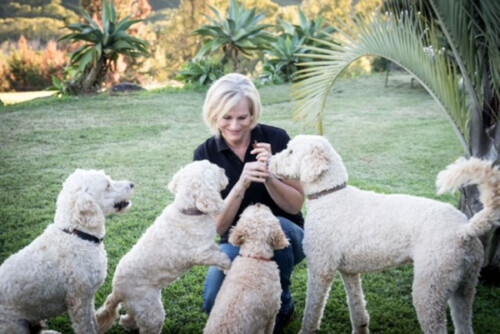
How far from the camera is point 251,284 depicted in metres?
2.58

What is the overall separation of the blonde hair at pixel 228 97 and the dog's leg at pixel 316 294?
1.13 m

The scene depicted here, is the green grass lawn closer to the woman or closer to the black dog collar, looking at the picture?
the woman

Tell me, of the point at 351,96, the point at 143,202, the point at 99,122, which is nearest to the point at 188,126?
the point at 99,122

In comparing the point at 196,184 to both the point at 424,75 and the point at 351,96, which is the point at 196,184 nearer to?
the point at 424,75

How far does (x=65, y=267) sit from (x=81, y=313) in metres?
0.29

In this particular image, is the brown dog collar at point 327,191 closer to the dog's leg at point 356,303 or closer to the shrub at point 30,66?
the dog's leg at point 356,303

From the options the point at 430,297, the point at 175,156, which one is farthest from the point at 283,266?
the point at 175,156

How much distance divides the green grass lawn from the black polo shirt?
0.57 meters

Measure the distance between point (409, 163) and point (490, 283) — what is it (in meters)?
3.64

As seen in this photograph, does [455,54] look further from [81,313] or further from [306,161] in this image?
[81,313]

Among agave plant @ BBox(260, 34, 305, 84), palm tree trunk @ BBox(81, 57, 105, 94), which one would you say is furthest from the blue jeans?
agave plant @ BBox(260, 34, 305, 84)

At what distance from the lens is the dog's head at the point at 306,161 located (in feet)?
9.13

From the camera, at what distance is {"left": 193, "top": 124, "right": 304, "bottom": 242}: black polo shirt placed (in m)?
3.33

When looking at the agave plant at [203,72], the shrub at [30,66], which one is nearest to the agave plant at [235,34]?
the agave plant at [203,72]
